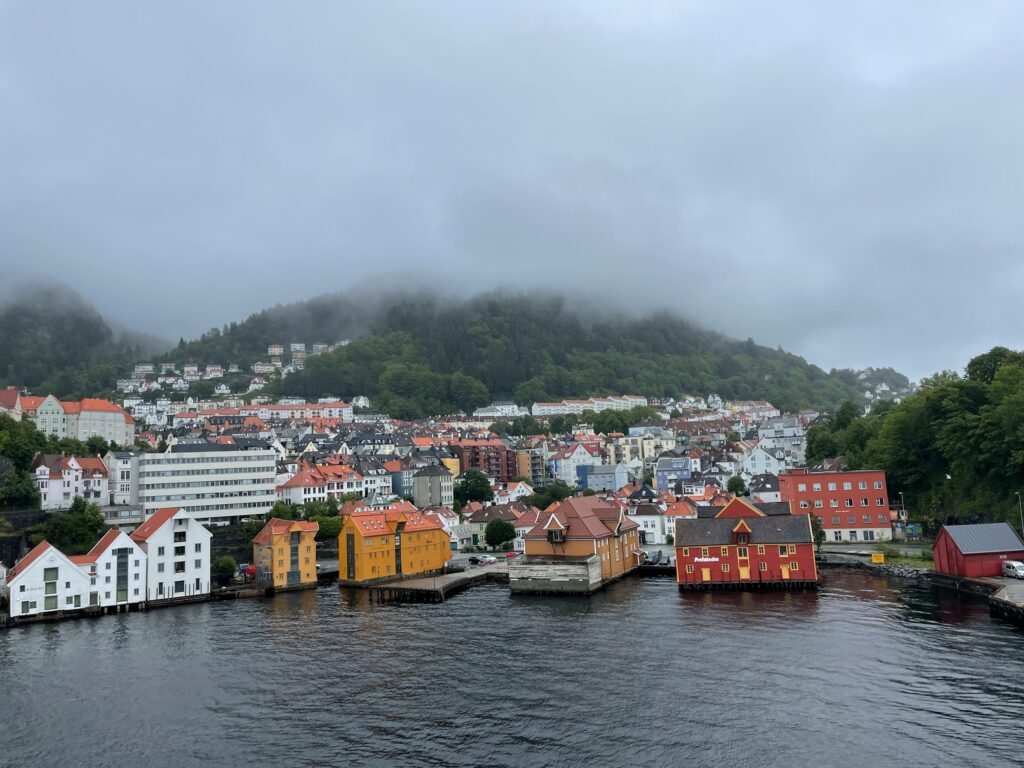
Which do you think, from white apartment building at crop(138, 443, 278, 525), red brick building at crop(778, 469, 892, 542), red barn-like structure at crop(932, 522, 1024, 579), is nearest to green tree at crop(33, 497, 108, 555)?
white apartment building at crop(138, 443, 278, 525)

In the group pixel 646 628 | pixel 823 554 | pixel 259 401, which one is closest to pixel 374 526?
pixel 646 628

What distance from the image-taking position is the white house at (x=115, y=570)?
4888 cm

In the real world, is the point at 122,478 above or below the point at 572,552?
above

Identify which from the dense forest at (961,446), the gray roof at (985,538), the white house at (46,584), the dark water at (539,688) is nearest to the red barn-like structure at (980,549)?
the gray roof at (985,538)

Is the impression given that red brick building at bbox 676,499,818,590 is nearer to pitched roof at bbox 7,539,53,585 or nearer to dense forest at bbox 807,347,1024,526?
dense forest at bbox 807,347,1024,526

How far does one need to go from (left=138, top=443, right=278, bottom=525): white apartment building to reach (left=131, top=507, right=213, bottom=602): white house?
17790 mm

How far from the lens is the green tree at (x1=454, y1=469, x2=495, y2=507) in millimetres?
91875

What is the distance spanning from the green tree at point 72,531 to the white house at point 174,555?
27.8 feet

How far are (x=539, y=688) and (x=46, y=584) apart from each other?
118 feet

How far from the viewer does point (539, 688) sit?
30.1m

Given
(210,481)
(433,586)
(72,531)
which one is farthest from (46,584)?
(210,481)

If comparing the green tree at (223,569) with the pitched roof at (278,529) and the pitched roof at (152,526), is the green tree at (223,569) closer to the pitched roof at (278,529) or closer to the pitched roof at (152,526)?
the pitched roof at (278,529)

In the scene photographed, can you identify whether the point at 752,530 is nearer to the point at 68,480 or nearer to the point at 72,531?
the point at 72,531

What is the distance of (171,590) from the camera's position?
52375mm
